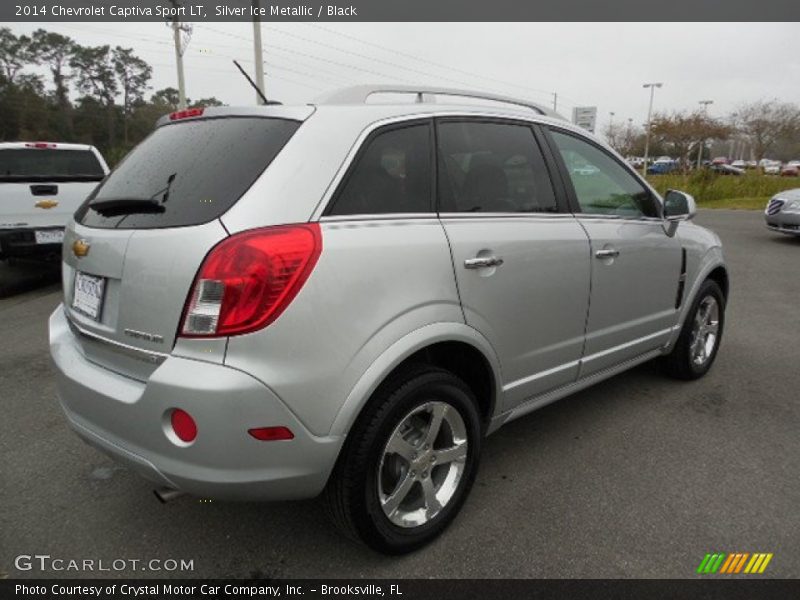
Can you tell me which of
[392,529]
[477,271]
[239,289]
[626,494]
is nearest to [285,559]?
[392,529]

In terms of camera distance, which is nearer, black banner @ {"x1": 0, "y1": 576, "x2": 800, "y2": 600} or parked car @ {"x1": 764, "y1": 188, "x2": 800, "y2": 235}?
black banner @ {"x1": 0, "y1": 576, "x2": 800, "y2": 600}

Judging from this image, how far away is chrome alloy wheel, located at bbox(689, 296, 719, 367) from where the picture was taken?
12.8 ft

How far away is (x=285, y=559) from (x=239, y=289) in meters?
1.15

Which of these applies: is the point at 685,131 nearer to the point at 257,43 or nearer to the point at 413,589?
the point at 257,43

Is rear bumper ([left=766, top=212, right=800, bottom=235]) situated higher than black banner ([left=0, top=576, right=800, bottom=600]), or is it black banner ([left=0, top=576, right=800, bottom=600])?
rear bumper ([left=766, top=212, right=800, bottom=235])

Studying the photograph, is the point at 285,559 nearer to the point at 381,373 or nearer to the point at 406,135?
the point at 381,373

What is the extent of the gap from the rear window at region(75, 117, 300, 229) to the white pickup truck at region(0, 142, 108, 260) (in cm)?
493

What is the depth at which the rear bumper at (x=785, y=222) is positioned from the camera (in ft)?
34.0

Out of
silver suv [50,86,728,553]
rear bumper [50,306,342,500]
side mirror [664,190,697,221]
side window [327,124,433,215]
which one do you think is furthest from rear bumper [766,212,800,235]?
rear bumper [50,306,342,500]

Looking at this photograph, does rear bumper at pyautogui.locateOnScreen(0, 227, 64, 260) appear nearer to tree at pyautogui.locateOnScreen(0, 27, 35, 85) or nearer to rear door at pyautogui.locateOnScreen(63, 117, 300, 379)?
rear door at pyautogui.locateOnScreen(63, 117, 300, 379)

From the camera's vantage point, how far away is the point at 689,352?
12.6 ft

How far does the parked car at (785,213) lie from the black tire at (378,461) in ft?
35.5

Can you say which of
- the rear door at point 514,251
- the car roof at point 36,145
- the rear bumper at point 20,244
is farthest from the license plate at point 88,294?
the car roof at point 36,145

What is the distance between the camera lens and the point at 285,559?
221cm
